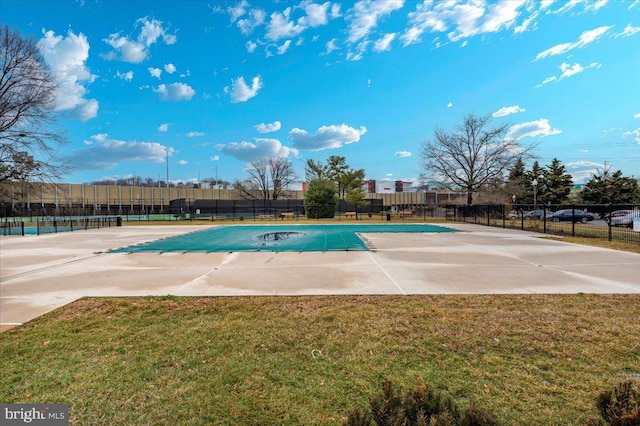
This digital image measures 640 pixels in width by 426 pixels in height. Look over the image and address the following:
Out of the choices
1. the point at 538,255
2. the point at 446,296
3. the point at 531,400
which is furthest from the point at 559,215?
the point at 531,400

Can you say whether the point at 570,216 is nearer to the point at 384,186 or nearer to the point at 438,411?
the point at 438,411

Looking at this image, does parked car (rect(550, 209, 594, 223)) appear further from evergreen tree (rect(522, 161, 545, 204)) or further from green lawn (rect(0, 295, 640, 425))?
A: green lawn (rect(0, 295, 640, 425))

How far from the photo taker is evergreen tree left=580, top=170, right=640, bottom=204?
4016cm

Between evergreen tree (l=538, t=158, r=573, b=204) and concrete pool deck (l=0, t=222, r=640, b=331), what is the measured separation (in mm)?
42654

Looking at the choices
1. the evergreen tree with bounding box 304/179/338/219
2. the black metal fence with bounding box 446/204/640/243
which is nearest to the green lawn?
the black metal fence with bounding box 446/204/640/243

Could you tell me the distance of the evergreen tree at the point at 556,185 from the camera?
1794 inches

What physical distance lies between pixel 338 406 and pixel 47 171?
2793 centimetres

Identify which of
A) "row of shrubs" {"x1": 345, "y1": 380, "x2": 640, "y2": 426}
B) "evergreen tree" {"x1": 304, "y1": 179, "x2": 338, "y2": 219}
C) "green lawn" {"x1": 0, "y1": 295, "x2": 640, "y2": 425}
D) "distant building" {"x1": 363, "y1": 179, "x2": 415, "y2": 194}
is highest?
"distant building" {"x1": 363, "y1": 179, "x2": 415, "y2": 194}

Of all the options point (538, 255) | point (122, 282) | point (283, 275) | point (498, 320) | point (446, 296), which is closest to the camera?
point (498, 320)

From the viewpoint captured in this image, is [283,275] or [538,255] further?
[538,255]

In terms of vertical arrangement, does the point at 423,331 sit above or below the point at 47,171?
below

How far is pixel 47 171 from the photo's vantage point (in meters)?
22.3

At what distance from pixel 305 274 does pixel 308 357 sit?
4014 mm

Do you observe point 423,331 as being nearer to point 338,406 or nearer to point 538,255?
point 338,406
